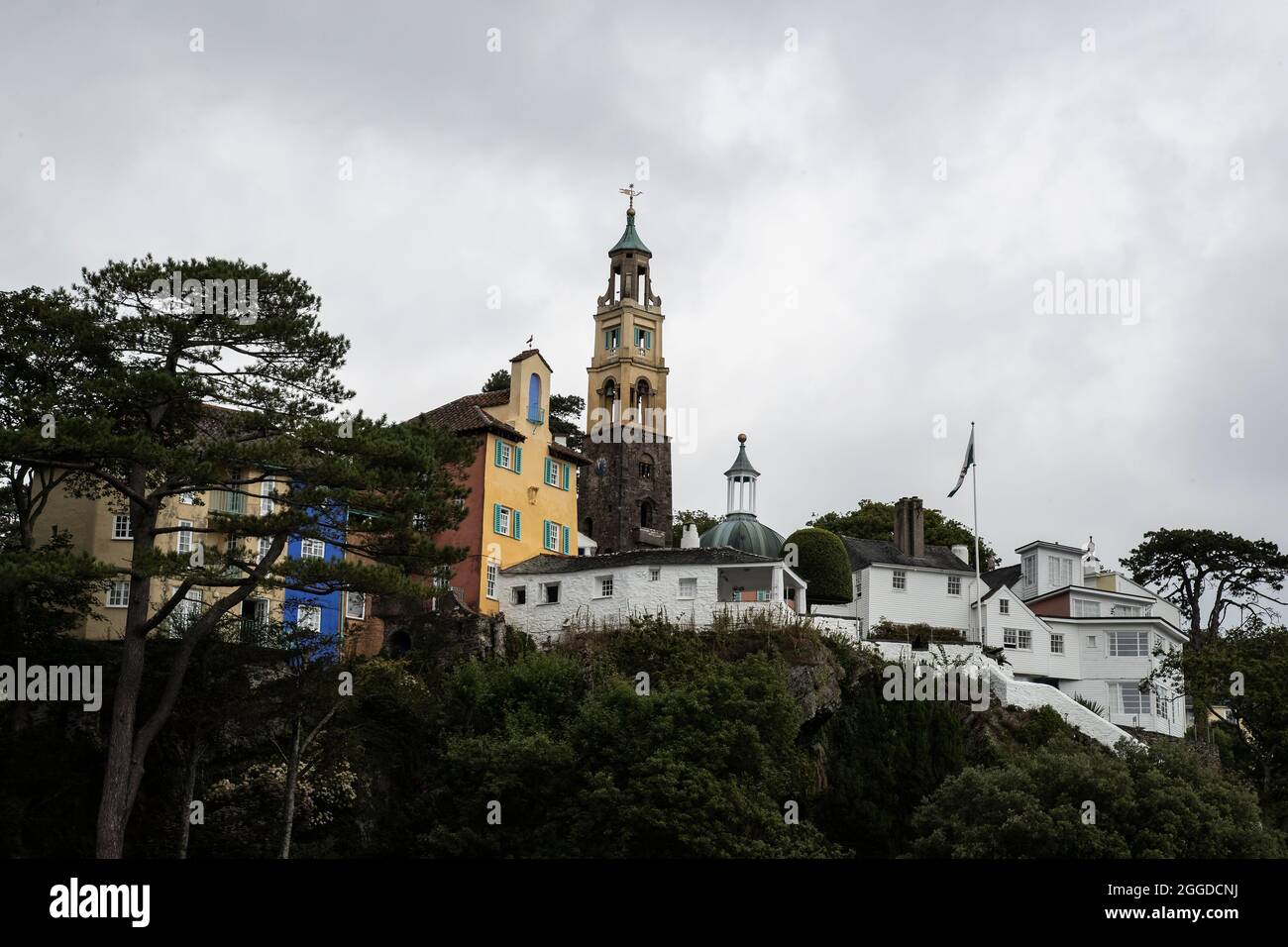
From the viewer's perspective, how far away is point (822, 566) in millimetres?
65188

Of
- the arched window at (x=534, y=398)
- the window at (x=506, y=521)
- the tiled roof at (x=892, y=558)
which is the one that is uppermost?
the arched window at (x=534, y=398)

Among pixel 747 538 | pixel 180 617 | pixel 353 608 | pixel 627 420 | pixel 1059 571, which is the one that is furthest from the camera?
pixel 627 420

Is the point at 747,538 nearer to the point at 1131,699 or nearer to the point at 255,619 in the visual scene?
the point at 1131,699

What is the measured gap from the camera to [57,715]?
47.2 m

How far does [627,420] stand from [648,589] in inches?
1076

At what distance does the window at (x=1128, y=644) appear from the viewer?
67.6 m

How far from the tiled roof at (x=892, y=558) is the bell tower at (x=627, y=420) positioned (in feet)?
53.2

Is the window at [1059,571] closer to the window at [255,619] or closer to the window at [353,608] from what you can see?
the window at [353,608]
